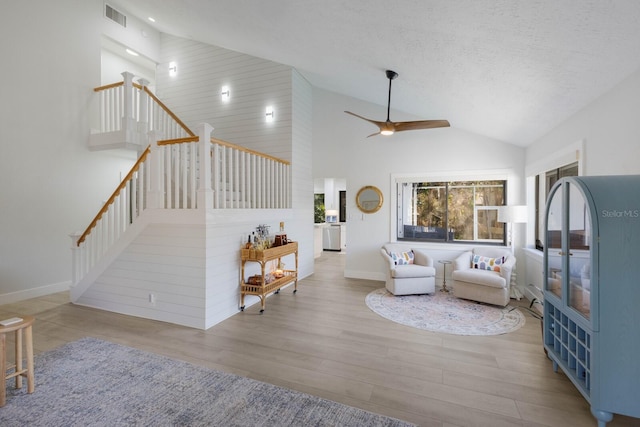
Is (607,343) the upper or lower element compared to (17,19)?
lower

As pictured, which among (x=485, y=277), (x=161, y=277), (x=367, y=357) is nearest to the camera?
(x=367, y=357)

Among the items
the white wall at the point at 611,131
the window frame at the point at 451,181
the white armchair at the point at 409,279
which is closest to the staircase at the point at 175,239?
the white armchair at the point at 409,279

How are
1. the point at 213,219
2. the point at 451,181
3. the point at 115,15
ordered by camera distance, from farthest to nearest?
the point at 115,15 < the point at 451,181 < the point at 213,219

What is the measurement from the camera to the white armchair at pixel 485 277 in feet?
14.3

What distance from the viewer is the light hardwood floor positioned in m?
→ 2.22

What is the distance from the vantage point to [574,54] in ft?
7.49

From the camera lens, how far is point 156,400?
7.59ft

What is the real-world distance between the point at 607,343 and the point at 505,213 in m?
3.09

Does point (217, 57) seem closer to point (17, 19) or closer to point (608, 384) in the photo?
point (17, 19)

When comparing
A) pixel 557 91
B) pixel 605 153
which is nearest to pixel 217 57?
pixel 557 91

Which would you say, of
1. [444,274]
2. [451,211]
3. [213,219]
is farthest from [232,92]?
[444,274]

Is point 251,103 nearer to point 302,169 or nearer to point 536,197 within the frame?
point 302,169

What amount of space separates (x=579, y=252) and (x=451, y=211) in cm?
372

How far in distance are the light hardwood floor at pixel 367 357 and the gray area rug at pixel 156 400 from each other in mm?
159
